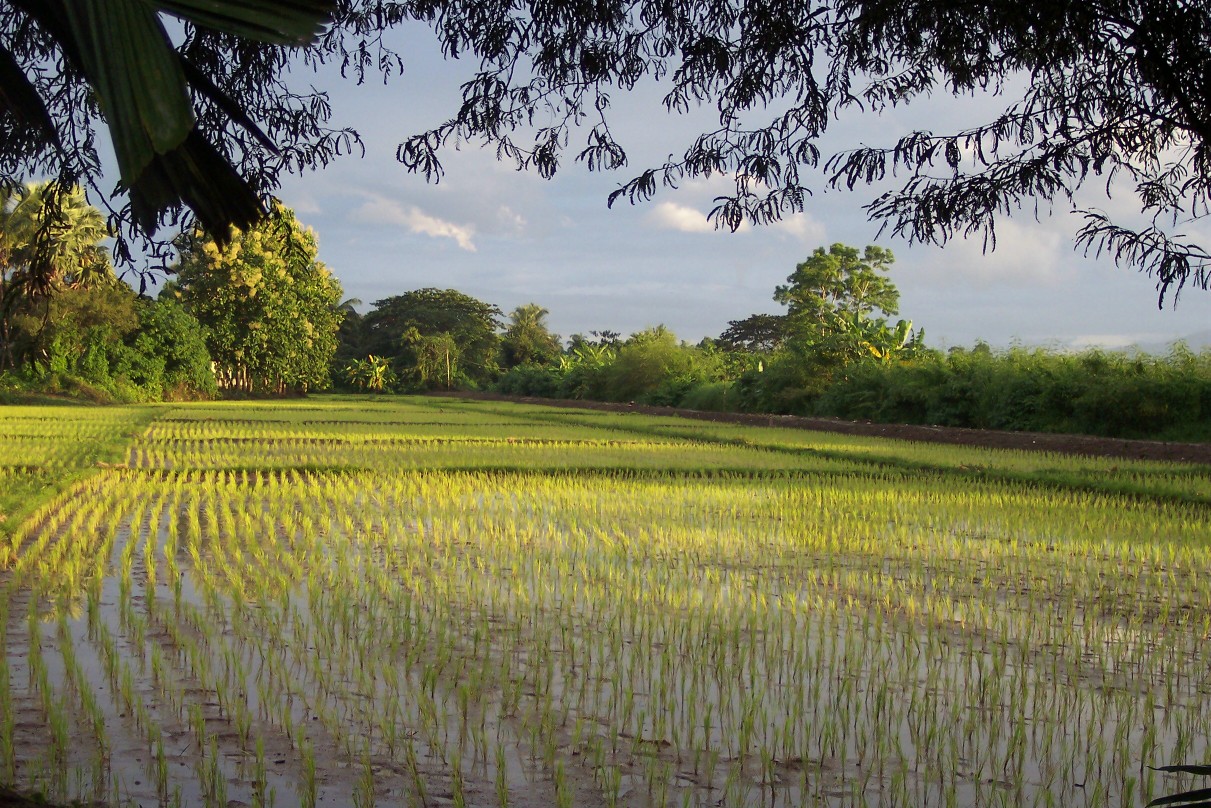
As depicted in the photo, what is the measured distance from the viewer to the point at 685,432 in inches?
903

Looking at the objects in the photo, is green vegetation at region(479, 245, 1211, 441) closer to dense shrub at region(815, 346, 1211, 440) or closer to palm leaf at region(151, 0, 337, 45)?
Result: dense shrub at region(815, 346, 1211, 440)

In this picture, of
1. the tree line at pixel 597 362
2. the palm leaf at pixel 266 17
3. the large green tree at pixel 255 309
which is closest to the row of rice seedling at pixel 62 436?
the tree line at pixel 597 362

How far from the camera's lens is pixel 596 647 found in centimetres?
472

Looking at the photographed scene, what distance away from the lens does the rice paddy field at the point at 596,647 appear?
10.4ft

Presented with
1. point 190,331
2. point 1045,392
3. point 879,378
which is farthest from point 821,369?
point 190,331

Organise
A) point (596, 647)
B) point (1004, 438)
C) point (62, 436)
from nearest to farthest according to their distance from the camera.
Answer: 1. point (596, 647)
2. point (62, 436)
3. point (1004, 438)

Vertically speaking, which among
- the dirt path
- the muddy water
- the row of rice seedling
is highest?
the dirt path

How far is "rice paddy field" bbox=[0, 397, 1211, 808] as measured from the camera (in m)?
3.17

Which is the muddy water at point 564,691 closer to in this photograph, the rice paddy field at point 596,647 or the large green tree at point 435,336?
the rice paddy field at point 596,647

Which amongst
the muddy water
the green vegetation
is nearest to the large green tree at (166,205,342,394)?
the green vegetation

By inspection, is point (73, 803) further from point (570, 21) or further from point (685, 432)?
point (685, 432)

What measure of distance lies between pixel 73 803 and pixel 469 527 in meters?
5.86

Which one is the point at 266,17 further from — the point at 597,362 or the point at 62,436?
the point at 597,362

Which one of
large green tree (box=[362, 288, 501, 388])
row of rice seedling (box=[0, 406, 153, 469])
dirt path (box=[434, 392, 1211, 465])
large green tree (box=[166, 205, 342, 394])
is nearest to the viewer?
row of rice seedling (box=[0, 406, 153, 469])
